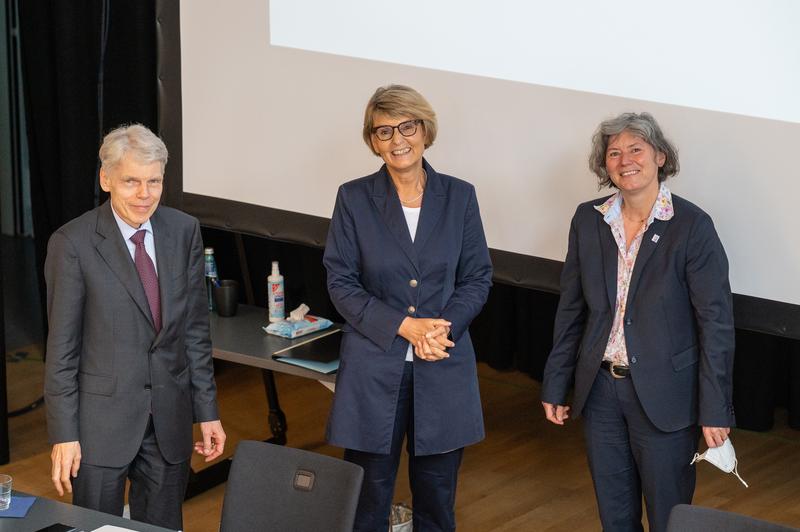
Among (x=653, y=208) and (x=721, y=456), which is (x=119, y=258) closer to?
(x=653, y=208)

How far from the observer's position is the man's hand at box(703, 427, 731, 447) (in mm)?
2948

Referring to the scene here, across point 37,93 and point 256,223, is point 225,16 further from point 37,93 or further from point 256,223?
point 37,93

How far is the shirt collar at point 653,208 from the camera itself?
9.70 feet

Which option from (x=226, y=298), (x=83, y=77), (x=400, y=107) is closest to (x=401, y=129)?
(x=400, y=107)

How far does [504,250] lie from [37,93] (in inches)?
96.7

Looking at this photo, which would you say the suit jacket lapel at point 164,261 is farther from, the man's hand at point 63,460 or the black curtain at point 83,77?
the black curtain at point 83,77

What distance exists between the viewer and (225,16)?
4336mm

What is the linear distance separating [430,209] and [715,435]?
97 cm

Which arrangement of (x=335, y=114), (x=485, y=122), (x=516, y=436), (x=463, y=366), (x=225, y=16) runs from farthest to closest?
(x=516, y=436)
(x=225, y=16)
(x=335, y=114)
(x=485, y=122)
(x=463, y=366)

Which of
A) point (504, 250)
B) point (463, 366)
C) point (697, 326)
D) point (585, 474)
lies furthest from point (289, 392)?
point (697, 326)

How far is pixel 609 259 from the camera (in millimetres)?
3023

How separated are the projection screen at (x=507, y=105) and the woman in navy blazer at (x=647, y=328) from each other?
12.1 inches

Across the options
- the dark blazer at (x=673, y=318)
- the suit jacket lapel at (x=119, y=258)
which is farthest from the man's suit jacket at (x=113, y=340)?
the dark blazer at (x=673, y=318)

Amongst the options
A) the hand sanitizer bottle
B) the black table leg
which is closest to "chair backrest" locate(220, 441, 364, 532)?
the hand sanitizer bottle
